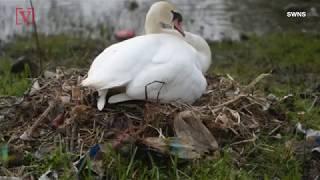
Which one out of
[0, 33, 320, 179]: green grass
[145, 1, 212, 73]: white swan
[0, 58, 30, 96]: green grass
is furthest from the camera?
[0, 58, 30, 96]: green grass

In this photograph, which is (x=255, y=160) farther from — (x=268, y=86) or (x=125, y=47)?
(x=268, y=86)

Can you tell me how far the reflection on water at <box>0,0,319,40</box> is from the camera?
11.5 meters

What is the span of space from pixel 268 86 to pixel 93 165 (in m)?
3.50

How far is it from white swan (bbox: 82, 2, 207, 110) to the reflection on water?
5.84m

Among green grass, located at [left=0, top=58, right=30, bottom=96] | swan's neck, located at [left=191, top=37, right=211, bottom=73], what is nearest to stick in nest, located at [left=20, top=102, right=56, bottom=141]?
green grass, located at [left=0, top=58, right=30, bottom=96]

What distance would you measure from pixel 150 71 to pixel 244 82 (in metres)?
2.64

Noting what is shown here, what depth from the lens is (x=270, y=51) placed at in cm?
978

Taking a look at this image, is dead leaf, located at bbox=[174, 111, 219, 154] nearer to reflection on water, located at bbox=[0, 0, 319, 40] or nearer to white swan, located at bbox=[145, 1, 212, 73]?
white swan, located at bbox=[145, 1, 212, 73]

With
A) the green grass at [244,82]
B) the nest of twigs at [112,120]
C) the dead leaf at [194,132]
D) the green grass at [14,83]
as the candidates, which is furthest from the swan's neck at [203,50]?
the green grass at [14,83]

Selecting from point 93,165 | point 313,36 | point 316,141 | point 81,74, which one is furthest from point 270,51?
point 93,165

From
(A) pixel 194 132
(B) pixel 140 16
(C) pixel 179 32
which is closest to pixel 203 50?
(C) pixel 179 32

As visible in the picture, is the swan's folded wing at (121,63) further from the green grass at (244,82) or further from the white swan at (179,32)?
the green grass at (244,82)

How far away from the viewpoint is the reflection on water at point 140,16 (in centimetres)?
1148

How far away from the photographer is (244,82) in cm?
721
